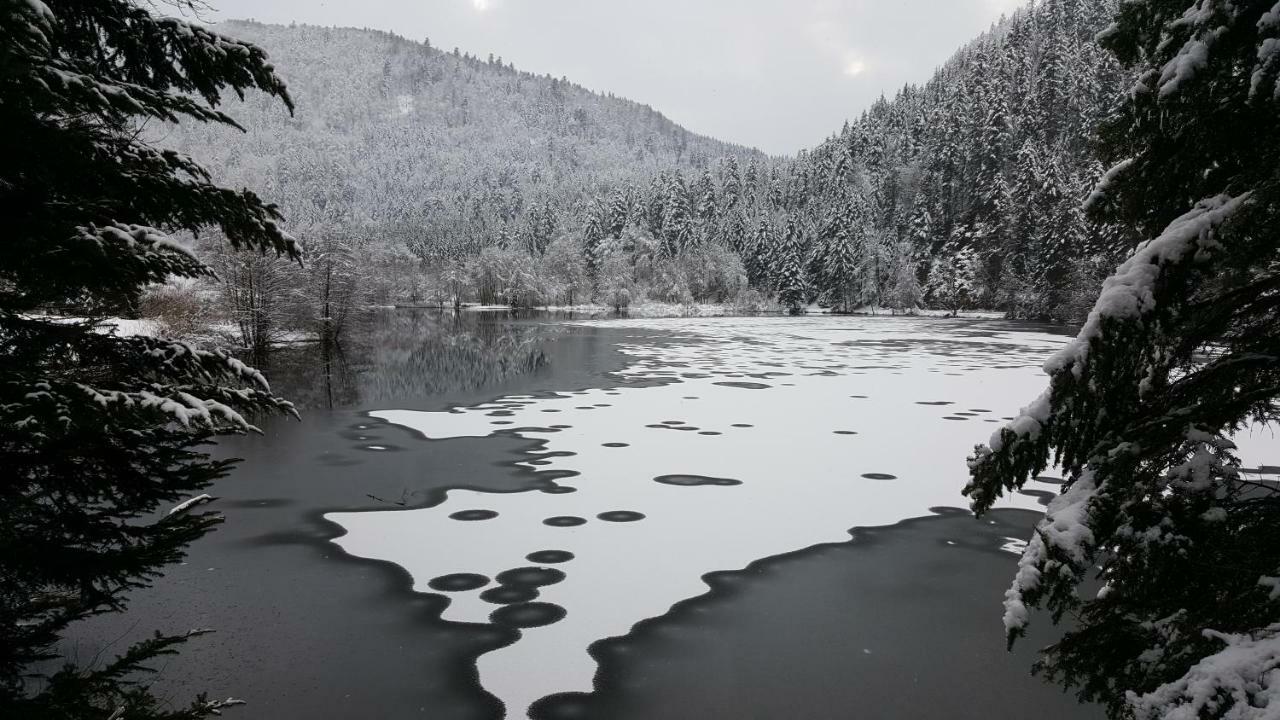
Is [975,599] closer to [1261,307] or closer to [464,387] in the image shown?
[1261,307]

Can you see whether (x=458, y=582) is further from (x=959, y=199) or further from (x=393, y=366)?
(x=959, y=199)

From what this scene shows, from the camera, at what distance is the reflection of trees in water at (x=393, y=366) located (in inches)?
727

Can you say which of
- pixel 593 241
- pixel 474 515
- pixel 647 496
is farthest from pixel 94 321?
pixel 593 241

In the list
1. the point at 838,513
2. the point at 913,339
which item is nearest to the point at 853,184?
the point at 913,339

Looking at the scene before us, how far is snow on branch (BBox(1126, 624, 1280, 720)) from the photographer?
206 cm

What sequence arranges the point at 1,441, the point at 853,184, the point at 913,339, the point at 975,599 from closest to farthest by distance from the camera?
the point at 1,441 → the point at 975,599 → the point at 913,339 → the point at 853,184

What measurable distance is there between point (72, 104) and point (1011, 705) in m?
6.21

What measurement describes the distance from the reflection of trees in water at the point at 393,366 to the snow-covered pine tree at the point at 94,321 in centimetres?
1415

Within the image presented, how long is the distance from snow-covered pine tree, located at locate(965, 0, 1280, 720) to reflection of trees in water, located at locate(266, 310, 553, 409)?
16.3 metres

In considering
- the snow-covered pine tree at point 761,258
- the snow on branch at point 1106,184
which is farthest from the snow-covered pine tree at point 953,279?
the snow on branch at point 1106,184

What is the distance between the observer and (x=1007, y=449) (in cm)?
299

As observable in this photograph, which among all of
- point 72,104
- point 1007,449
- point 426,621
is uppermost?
point 72,104

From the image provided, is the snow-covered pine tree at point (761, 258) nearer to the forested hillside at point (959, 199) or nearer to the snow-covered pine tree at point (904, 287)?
the forested hillside at point (959, 199)

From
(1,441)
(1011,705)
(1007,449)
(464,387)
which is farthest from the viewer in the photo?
(464,387)
